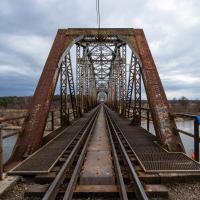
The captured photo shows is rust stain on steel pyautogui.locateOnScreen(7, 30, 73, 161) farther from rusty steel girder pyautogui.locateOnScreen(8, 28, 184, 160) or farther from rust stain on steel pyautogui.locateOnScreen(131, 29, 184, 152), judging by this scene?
rust stain on steel pyautogui.locateOnScreen(131, 29, 184, 152)

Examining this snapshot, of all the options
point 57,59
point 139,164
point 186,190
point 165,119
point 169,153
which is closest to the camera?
point 186,190

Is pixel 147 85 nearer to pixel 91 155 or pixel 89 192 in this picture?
pixel 91 155

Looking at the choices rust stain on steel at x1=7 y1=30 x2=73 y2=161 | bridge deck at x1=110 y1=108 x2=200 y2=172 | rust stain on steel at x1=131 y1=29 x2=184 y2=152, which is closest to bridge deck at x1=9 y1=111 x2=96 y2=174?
rust stain on steel at x1=7 y1=30 x2=73 y2=161

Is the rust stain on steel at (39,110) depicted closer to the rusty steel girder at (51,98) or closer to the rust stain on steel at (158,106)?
the rusty steel girder at (51,98)

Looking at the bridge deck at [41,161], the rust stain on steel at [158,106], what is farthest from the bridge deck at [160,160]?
the bridge deck at [41,161]

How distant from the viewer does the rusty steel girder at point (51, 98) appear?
8.59 meters

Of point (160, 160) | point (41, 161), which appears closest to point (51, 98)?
point (41, 161)

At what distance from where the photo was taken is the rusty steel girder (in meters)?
8.59

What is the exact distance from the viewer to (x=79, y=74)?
31.1m

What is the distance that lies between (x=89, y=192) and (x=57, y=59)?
741cm

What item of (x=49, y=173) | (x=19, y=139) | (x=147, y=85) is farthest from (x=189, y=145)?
(x=49, y=173)

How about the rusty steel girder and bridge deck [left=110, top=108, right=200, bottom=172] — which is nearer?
bridge deck [left=110, top=108, right=200, bottom=172]

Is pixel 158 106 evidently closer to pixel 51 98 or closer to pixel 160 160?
pixel 160 160

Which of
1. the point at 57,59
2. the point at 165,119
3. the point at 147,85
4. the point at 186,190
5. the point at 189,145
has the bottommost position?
the point at 189,145
